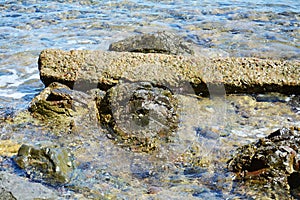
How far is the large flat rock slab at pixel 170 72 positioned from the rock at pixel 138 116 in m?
0.54

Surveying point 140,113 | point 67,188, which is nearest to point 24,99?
point 140,113

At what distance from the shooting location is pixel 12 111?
4.70 m

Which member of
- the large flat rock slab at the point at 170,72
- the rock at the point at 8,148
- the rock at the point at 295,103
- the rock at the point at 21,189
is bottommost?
the rock at the point at 8,148

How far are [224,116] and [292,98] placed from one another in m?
1.00

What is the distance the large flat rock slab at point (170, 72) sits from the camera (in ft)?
16.7

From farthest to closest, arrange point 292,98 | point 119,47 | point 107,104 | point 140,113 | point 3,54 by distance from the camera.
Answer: point 3,54 < point 119,47 < point 292,98 < point 107,104 < point 140,113

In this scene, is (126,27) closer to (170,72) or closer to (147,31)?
(147,31)

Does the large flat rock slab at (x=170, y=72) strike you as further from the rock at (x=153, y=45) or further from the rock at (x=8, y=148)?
the rock at (x=8, y=148)

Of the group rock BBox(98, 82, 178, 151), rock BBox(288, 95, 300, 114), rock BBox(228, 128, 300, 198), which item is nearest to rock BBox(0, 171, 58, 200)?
rock BBox(98, 82, 178, 151)

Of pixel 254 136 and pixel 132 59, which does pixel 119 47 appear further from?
pixel 254 136

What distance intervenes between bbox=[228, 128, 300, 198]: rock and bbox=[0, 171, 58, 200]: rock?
1.50m

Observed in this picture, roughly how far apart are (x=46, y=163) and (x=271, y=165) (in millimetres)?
1791

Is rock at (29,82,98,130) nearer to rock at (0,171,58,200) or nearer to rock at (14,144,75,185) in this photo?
rock at (14,144,75,185)

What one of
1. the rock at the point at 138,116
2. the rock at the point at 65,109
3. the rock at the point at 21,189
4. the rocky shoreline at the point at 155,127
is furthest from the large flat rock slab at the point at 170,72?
the rock at the point at 21,189
